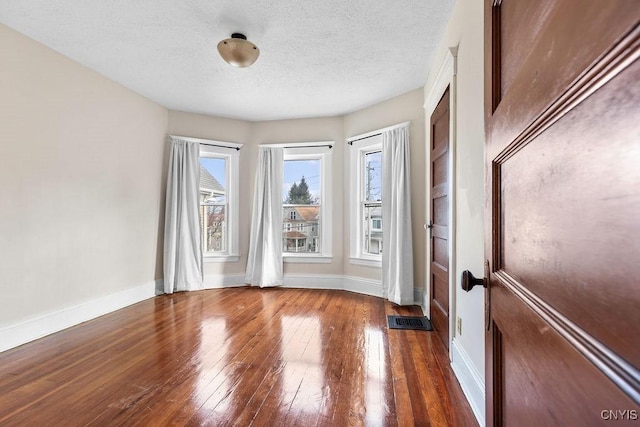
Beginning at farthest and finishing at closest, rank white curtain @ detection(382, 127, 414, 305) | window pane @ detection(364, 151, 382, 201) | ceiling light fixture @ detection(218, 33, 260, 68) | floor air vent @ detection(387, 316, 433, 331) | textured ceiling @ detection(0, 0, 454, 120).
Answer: window pane @ detection(364, 151, 382, 201)
white curtain @ detection(382, 127, 414, 305)
floor air vent @ detection(387, 316, 433, 331)
ceiling light fixture @ detection(218, 33, 260, 68)
textured ceiling @ detection(0, 0, 454, 120)

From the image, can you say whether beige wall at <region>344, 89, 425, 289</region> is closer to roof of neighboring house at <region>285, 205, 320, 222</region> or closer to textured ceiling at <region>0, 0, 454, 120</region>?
textured ceiling at <region>0, 0, 454, 120</region>

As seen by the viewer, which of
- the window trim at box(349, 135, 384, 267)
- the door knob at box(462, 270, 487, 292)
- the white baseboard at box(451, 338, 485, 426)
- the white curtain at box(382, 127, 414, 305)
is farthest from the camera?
the window trim at box(349, 135, 384, 267)

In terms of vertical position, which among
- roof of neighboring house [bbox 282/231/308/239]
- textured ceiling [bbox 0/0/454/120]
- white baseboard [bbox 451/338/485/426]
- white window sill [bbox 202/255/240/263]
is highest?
textured ceiling [bbox 0/0/454/120]

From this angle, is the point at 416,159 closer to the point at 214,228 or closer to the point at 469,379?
the point at 469,379

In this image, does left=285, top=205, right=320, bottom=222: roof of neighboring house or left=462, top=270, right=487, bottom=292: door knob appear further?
left=285, top=205, right=320, bottom=222: roof of neighboring house

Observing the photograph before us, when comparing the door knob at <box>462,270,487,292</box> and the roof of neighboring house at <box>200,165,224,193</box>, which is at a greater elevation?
the roof of neighboring house at <box>200,165,224,193</box>

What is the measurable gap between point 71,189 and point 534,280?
3762 millimetres

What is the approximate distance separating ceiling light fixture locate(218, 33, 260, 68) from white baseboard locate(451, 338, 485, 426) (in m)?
2.73

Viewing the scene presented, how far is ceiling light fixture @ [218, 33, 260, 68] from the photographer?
2.52m

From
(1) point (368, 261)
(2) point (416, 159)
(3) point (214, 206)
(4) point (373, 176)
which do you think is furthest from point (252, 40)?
(1) point (368, 261)

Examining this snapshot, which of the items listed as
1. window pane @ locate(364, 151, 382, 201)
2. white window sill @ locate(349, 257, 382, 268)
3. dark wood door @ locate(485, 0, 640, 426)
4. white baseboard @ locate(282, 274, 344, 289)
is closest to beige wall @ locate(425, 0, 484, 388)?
dark wood door @ locate(485, 0, 640, 426)

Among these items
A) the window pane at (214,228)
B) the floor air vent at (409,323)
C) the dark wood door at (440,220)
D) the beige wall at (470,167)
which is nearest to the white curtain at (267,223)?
the window pane at (214,228)

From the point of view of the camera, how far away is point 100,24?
2.50 metres

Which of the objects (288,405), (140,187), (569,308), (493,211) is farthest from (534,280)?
(140,187)
